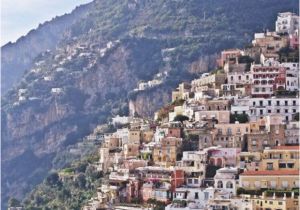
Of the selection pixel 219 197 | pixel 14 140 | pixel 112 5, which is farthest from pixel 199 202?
pixel 112 5

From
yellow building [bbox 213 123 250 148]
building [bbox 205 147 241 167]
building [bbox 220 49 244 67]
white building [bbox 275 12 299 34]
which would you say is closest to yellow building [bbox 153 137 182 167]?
yellow building [bbox 213 123 250 148]

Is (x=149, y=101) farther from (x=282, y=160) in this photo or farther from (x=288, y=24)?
(x=282, y=160)

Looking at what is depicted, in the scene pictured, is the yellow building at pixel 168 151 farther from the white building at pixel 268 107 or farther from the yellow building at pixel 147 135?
the yellow building at pixel 147 135

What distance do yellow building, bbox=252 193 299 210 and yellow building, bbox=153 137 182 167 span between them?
8.86 m

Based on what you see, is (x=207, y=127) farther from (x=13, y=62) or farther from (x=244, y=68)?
(x=13, y=62)

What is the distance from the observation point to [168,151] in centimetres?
5153

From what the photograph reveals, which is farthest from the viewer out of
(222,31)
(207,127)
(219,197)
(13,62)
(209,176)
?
(13,62)

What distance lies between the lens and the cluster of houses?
147ft

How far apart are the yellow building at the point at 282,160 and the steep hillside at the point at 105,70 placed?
5161 cm

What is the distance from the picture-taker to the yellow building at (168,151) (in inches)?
2016

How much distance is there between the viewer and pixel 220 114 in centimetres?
5353

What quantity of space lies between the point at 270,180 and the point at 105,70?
69.9 meters

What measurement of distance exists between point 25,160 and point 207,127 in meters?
62.7

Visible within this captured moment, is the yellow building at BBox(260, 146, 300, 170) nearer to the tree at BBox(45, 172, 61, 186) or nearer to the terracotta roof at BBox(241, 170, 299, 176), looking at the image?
the terracotta roof at BBox(241, 170, 299, 176)
